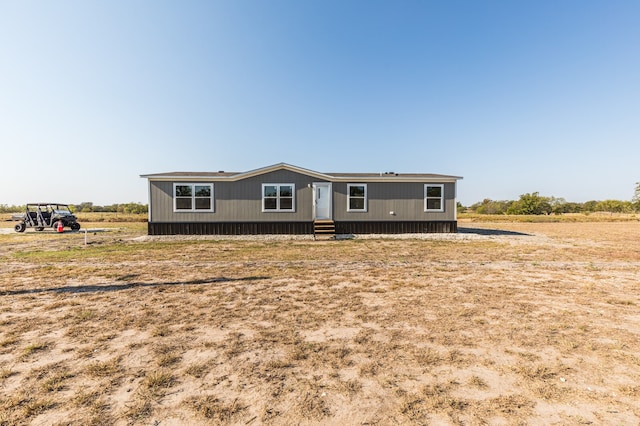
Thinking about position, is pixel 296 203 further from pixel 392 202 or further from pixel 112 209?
pixel 112 209

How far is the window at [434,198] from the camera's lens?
655 inches

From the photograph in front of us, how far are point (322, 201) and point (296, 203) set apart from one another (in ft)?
4.80

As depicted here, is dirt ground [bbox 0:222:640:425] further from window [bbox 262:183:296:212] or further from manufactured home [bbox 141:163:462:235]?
window [bbox 262:183:296:212]

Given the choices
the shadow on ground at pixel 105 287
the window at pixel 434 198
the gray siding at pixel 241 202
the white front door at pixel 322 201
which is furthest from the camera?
the window at pixel 434 198

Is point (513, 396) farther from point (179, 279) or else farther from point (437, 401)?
point (179, 279)

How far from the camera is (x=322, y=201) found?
16109mm

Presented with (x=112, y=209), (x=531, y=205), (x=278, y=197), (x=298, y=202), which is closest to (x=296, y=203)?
(x=298, y=202)

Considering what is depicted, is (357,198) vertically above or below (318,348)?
above

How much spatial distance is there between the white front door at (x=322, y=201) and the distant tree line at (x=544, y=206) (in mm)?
52524

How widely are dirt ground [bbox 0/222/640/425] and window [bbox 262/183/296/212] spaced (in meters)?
9.15

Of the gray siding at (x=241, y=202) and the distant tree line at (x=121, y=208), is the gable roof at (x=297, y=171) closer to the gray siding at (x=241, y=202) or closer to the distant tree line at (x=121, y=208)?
the gray siding at (x=241, y=202)

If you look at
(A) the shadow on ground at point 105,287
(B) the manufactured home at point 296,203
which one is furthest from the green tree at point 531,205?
(A) the shadow on ground at point 105,287

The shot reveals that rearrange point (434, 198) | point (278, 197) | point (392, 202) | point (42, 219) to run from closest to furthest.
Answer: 1. point (278, 197)
2. point (392, 202)
3. point (434, 198)
4. point (42, 219)

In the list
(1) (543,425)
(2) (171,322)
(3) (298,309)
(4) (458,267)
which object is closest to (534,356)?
(1) (543,425)
